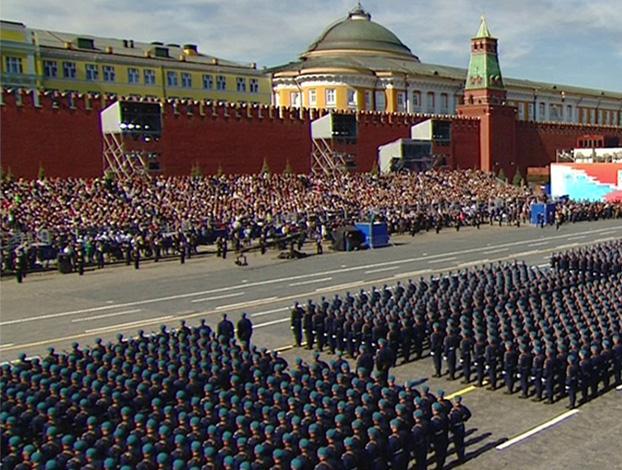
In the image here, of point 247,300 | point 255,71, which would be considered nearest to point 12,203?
point 247,300

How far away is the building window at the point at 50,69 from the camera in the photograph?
5172 centimetres

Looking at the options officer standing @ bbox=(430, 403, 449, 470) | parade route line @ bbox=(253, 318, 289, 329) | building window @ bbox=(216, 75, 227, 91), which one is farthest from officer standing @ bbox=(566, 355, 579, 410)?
building window @ bbox=(216, 75, 227, 91)

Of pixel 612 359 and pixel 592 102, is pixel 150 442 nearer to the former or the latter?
pixel 612 359

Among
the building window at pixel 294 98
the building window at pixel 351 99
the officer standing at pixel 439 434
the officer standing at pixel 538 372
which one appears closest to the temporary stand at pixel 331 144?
the building window at pixel 351 99

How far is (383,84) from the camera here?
212ft

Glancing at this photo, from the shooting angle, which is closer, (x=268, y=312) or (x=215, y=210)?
(x=268, y=312)

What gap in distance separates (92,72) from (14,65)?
653 centimetres

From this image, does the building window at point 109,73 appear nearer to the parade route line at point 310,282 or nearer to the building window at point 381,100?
the building window at point 381,100

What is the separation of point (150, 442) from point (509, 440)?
516cm

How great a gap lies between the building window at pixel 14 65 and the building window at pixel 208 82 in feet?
50.7

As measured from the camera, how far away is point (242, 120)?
45625mm

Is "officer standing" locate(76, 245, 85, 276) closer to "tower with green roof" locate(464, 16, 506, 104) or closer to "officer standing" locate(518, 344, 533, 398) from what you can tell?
"officer standing" locate(518, 344, 533, 398)

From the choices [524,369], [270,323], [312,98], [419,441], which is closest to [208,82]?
[312,98]

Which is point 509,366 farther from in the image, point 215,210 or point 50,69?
point 50,69
